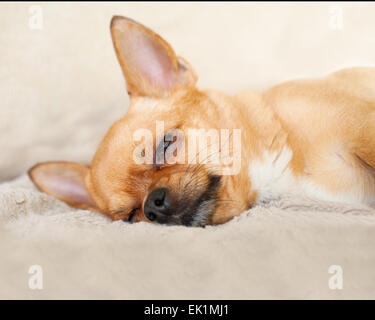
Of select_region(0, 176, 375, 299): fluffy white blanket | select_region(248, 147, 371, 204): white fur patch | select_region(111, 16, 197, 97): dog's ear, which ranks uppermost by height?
select_region(111, 16, 197, 97): dog's ear

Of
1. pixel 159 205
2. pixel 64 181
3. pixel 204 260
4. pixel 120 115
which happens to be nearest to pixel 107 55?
pixel 120 115

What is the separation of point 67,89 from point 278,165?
4.01 ft

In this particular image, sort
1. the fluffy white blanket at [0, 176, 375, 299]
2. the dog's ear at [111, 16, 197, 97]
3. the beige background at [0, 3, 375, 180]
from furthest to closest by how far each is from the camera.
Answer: the beige background at [0, 3, 375, 180] → the dog's ear at [111, 16, 197, 97] → the fluffy white blanket at [0, 176, 375, 299]

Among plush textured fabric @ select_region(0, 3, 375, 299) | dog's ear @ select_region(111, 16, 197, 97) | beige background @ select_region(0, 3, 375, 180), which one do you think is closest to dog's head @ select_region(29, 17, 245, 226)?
dog's ear @ select_region(111, 16, 197, 97)

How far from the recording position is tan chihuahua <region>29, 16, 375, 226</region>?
1629mm

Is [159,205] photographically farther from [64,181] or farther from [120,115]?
[120,115]

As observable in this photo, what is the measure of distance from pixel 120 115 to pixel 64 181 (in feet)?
1.61

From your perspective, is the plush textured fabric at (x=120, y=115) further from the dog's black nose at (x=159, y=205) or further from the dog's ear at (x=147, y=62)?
the dog's ear at (x=147, y=62)

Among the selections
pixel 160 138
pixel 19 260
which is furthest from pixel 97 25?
pixel 19 260

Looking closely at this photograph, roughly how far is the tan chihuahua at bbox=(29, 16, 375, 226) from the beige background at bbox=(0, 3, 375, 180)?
0.40 meters

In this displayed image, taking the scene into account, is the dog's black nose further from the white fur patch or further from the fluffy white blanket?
the white fur patch

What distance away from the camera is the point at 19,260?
4.38ft

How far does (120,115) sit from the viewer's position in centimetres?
236

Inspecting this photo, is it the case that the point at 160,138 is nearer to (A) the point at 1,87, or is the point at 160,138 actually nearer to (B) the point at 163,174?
(B) the point at 163,174
